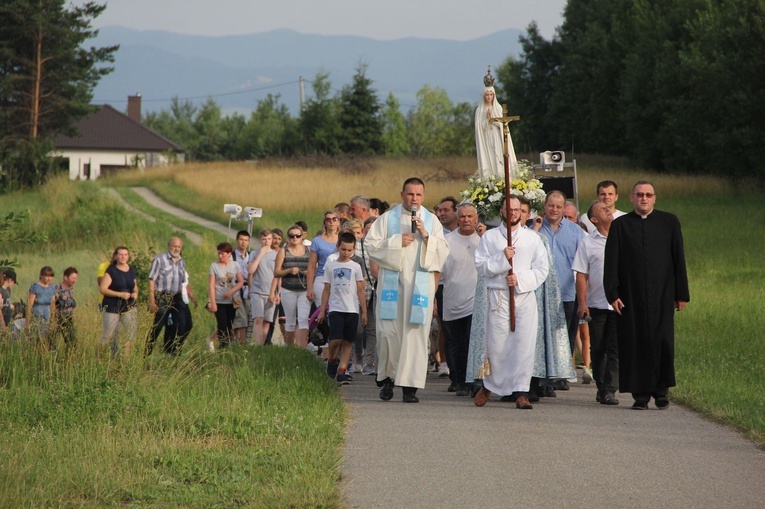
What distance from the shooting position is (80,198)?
157 feet

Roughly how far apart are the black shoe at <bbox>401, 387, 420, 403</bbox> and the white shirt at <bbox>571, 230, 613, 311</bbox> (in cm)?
218

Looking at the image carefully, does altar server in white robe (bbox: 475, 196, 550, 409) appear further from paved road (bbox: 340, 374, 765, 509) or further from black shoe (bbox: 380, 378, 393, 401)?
black shoe (bbox: 380, 378, 393, 401)

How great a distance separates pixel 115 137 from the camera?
102 metres

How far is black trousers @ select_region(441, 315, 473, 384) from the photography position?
41.5 feet

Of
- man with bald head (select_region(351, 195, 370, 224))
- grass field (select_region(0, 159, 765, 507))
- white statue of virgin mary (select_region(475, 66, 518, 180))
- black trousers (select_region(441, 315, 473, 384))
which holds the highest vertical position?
white statue of virgin mary (select_region(475, 66, 518, 180))

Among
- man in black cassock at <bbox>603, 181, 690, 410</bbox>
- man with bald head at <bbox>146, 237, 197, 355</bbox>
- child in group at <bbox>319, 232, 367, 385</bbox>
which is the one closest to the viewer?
man in black cassock at <bbox>603, 181, 690, 410</bbox>

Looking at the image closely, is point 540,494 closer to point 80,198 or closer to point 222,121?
point 80,198

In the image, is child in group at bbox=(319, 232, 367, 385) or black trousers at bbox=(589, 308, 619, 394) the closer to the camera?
black trousers at bbox=(589, 308, 619, 394)

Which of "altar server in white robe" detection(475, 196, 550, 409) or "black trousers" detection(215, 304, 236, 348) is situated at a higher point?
"altar server in white robe" detection(475, 196, 550, 409)

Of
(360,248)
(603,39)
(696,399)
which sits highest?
(603,39)

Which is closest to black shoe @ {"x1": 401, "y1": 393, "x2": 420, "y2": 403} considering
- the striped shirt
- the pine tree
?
the striped shirt

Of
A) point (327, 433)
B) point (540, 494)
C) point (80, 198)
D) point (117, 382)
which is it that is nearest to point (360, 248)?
point (117, 382)

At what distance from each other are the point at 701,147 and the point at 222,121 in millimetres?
86126

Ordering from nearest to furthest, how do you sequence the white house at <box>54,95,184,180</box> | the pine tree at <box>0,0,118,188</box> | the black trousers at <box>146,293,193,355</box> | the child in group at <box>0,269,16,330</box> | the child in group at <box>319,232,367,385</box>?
the child in group at <box>319,232,367,385</box> → the black trousers at <box>146,293,193,355</box> → the child in group at <box>0,269,16,330</box> → the pine tree at <box>0,0,118,188</box> → the white house at <box>54,95,184,180</box>
